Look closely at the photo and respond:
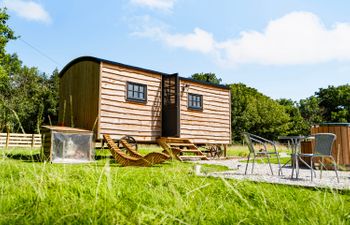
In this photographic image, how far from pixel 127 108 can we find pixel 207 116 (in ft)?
13.5

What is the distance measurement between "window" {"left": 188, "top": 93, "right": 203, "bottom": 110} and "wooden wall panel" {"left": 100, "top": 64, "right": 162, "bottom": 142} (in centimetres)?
145

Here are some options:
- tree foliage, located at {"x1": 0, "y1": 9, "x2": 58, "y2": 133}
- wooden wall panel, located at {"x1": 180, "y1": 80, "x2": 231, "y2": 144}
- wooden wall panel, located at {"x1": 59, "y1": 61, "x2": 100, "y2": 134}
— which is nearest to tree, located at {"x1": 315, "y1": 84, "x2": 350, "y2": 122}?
wooden wall panel, located at {"x1": 180, "y1": 80, "x2": 231, "y2": 144}

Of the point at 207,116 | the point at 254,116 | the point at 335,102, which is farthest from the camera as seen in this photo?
the point at 335,102

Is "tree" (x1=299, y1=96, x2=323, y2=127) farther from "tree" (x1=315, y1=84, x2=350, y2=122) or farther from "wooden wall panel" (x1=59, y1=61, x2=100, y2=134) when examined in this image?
"wooden wall panel" (x1=59, y1=61, x2=100, y2=134)

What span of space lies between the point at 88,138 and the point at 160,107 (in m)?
3.56

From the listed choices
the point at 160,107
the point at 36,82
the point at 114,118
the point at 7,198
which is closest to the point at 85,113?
the point at 114,118

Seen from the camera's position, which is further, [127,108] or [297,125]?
[297,125]

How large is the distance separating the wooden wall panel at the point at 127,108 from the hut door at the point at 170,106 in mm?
242

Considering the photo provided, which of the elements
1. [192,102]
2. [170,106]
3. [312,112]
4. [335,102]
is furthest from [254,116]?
[170,106]

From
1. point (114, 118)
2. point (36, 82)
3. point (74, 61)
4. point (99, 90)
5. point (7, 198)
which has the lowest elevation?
point (7, 198)

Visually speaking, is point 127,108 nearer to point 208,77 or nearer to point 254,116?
point 254,116

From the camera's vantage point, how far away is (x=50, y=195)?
240 cm

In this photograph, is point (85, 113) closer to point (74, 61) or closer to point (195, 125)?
point (74, 61)

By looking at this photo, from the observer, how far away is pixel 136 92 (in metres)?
12.1
